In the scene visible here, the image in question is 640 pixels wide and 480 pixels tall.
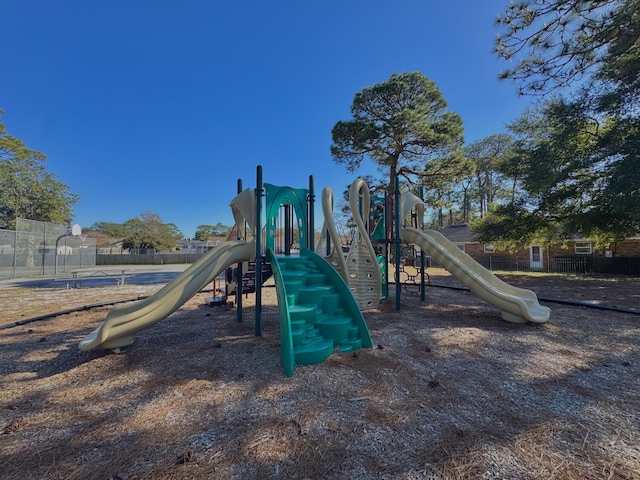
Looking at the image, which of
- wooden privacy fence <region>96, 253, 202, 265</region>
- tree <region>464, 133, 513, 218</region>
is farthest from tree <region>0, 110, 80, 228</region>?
tree <region>464, 133, 513, 218</region>

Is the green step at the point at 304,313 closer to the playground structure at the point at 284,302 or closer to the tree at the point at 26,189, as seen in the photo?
the playground structure at the point at 284,302

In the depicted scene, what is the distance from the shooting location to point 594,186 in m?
11.9

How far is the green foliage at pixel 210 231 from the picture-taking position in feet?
221

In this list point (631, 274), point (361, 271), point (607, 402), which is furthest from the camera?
point (631, 274)

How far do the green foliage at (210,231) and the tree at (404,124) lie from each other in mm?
55394

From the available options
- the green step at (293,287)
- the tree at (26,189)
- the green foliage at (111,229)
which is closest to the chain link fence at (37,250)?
the tree at (26,189)

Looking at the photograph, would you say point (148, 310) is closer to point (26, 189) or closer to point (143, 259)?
point (26, 189)

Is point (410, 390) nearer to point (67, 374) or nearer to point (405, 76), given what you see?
point (67, 374)

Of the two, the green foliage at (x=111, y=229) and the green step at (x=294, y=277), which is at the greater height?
the green foliage at (x=111, y=229)

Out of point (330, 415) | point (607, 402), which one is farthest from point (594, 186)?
point (330, 415)

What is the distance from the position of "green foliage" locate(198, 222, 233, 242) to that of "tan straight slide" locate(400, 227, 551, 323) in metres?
62.9

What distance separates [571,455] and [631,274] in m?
20.6

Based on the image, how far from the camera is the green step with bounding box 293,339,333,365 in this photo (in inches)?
128

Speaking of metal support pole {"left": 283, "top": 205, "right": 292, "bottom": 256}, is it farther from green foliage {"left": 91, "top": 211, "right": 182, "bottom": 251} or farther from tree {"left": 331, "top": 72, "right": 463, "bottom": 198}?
green foliage {"left": 91, "top": 211, "right": 182, "bottom": 251}
